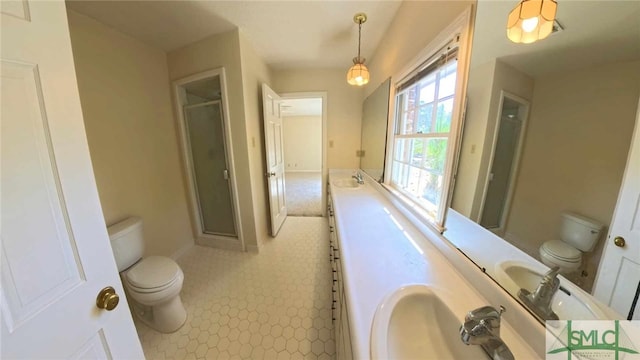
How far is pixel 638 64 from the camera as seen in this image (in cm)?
38

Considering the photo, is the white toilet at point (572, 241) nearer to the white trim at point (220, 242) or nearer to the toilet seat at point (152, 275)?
the toilet seat at point (152, 275)

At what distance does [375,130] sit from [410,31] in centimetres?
109

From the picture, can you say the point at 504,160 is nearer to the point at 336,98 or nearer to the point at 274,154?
the point at 274,154

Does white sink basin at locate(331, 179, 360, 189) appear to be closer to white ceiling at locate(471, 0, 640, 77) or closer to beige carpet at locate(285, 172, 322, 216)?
beige carpet at locate(285, 172, 322, 216)

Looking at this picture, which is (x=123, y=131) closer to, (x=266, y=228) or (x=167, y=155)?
(x=167, y=155)

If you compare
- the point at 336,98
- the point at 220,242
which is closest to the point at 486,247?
the point at 220,242

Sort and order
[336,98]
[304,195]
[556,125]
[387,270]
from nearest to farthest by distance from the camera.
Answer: [556,125], [387,270], [336,98], [304,195]

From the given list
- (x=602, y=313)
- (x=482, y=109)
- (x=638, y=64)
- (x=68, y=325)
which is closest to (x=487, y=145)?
(x=482, y=109)

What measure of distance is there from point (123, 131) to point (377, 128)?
2509mm

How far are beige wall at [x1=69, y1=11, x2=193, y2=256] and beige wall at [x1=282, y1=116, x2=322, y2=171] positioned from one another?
505 cm

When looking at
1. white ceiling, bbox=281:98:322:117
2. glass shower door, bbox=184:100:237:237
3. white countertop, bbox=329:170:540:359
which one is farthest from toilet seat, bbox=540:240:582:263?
white ceiling, bbox=281:98:322:117

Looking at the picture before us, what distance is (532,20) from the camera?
0.58m

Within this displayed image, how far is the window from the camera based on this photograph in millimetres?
1062

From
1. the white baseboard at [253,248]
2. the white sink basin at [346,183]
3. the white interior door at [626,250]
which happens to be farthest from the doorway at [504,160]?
the white baseboard at [253,248]
